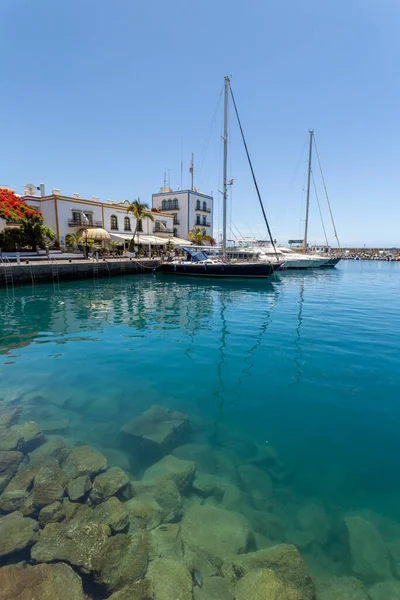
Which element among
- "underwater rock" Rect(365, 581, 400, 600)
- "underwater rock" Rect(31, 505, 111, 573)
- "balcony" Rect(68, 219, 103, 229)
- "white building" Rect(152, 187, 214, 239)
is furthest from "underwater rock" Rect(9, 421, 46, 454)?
"white building" Rect(152, 187, 214, 239)

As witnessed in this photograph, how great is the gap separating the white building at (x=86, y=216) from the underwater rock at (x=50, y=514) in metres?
40.7

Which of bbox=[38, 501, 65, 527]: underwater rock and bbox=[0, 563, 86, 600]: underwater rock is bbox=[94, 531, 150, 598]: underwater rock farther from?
bbox=[38, 501, 65, 527]: underwater rock

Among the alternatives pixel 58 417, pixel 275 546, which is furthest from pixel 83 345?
pixel 275 546

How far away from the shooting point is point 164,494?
4812mm

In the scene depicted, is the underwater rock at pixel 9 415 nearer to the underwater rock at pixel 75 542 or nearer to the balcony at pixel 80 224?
the underwater rock at pixel 75 542

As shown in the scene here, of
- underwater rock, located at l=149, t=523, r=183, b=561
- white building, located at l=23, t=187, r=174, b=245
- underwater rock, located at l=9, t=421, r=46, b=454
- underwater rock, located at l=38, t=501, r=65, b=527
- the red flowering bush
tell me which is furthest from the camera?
white building, located at l=23, t=187, r=174, b=245

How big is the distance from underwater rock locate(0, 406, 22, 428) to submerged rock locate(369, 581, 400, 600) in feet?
21.4

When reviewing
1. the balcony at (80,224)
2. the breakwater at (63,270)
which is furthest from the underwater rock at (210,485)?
the balcony at (80,224)

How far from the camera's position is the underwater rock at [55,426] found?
650cm

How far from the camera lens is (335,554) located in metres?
4.08

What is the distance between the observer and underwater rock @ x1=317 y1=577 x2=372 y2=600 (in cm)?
353

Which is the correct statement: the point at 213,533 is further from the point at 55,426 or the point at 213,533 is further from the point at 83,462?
the point at 55,426

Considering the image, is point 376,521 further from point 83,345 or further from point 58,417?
point 83,345

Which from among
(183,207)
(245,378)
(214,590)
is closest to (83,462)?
(214,590)
